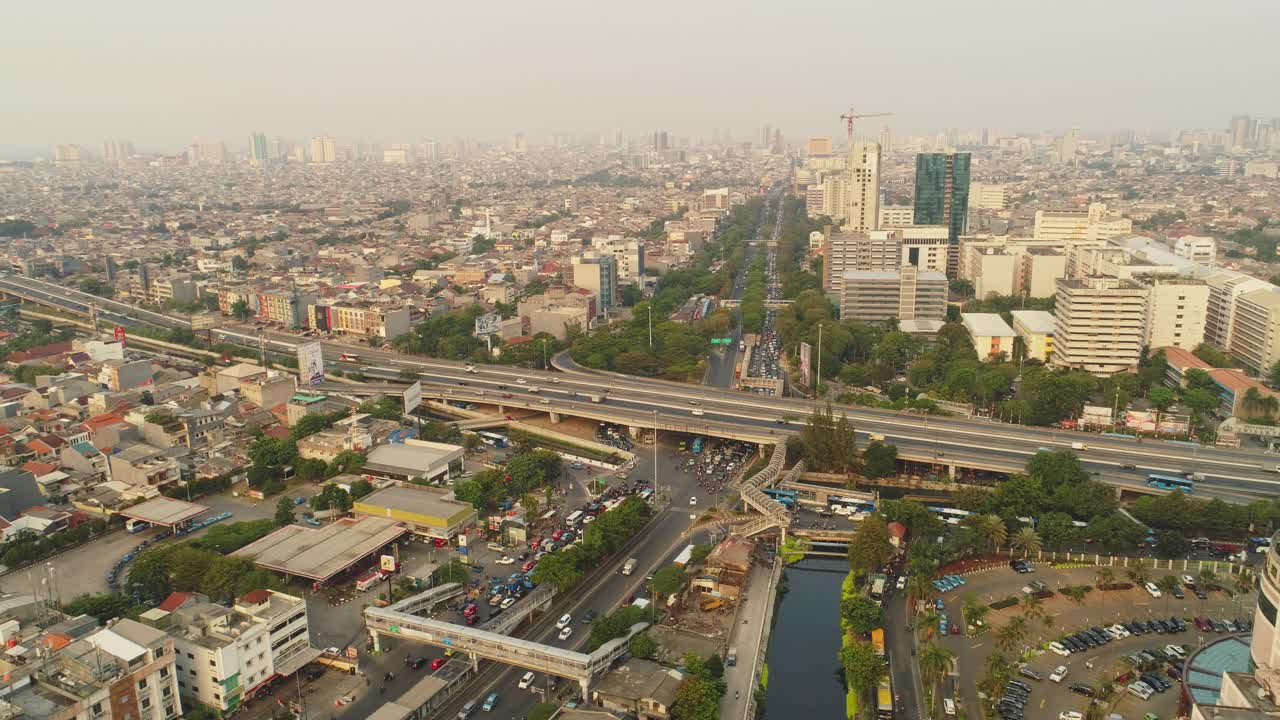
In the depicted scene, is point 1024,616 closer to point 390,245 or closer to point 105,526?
point 105,526

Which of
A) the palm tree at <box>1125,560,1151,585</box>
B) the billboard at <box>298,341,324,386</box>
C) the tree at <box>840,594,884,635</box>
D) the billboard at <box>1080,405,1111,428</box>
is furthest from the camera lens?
the billboard at <box>298,341,324,386</box>

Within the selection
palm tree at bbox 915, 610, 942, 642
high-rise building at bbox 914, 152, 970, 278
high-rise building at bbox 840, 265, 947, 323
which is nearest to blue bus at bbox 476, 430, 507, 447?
palm tree at bbox 915, 610, 942, 642

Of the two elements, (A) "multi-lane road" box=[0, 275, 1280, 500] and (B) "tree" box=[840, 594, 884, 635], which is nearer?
(B) "tree" box=[840, 594, 884, 635]

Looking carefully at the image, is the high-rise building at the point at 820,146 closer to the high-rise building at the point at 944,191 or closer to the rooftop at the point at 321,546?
the high-rise building at the point at 944,191

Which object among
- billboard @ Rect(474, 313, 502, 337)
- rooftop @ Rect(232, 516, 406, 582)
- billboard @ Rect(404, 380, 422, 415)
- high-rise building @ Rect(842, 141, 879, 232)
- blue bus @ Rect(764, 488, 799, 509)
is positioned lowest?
blue bus @ Rect(764, 488, 799, 509)

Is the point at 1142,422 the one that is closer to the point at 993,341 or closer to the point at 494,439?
the point at 993,341

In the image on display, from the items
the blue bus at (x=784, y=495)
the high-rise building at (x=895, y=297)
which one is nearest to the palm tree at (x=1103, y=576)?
the blue bus at (x=784, y=495)

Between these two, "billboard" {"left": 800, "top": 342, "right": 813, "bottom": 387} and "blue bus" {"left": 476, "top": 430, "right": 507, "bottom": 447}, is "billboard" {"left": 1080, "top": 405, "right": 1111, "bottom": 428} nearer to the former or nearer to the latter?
"billboard" {"left": 800, "top": 342, "right": 813, "bottom": 387}

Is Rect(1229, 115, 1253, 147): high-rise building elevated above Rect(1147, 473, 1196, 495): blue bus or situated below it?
above
